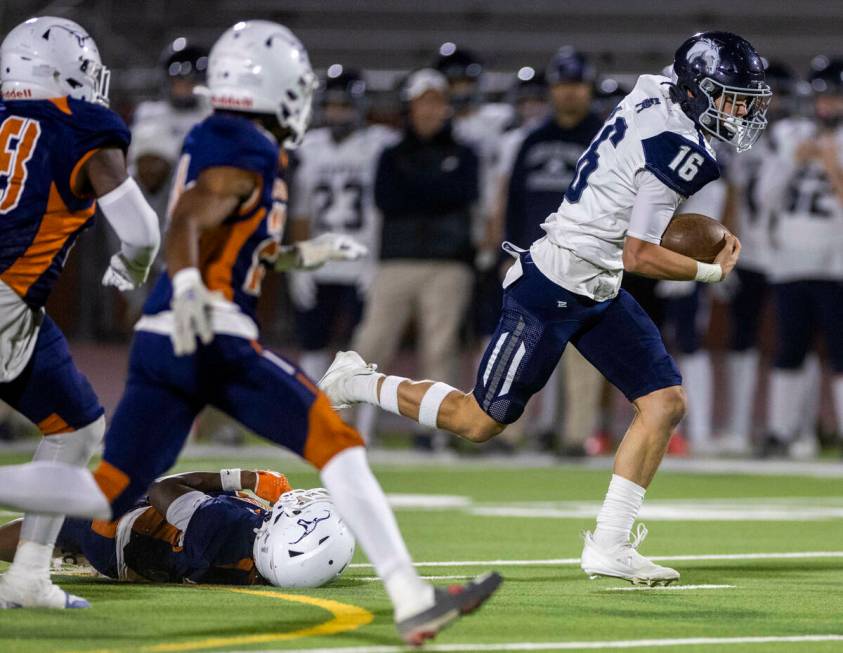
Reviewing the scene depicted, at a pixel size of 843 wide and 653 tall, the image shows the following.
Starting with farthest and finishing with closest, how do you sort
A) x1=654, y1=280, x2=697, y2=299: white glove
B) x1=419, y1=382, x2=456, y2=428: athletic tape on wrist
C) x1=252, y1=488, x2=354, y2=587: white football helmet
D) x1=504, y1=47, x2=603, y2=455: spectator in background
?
x1=654, y1=280, x2=697, y2=299: white glove < x1=504, y1=47, x2=603, y2=455: spectator in background < x1=419, y1=382, x2=456, y2=428: athletic tape on wrist < x1=252, y1=488, x2=354, y2=587: white football helmet

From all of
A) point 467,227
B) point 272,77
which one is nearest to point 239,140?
point 272,77

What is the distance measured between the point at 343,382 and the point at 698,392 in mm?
5178

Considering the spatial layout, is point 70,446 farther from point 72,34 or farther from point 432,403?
point 432,403

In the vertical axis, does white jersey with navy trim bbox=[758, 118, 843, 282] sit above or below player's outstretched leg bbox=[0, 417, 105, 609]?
above

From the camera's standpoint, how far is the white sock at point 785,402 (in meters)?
11.0

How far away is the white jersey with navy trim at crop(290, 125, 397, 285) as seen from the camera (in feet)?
36.5

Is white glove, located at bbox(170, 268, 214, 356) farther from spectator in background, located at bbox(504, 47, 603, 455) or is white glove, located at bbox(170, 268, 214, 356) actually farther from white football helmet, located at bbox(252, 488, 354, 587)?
spectator in background, located at bbox(504, 47, 603, 455)

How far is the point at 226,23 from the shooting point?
1659cm

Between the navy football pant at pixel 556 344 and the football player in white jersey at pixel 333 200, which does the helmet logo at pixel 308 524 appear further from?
the football player in white jersey at pixel 333 200

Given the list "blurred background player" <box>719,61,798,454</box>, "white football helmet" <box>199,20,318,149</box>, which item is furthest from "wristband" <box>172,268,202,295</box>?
"blurred background player" <box>719,61,798,454</box>

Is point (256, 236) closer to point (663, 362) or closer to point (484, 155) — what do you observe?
point (663, 362)

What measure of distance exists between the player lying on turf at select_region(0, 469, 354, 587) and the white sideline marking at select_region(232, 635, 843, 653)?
1.07m

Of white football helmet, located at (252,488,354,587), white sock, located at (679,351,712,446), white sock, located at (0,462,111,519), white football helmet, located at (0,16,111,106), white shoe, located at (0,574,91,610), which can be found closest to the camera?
white sock, located at (0,462,111,519)

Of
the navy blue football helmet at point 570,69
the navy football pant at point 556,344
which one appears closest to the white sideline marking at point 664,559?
the navy football pant at point 556,344
